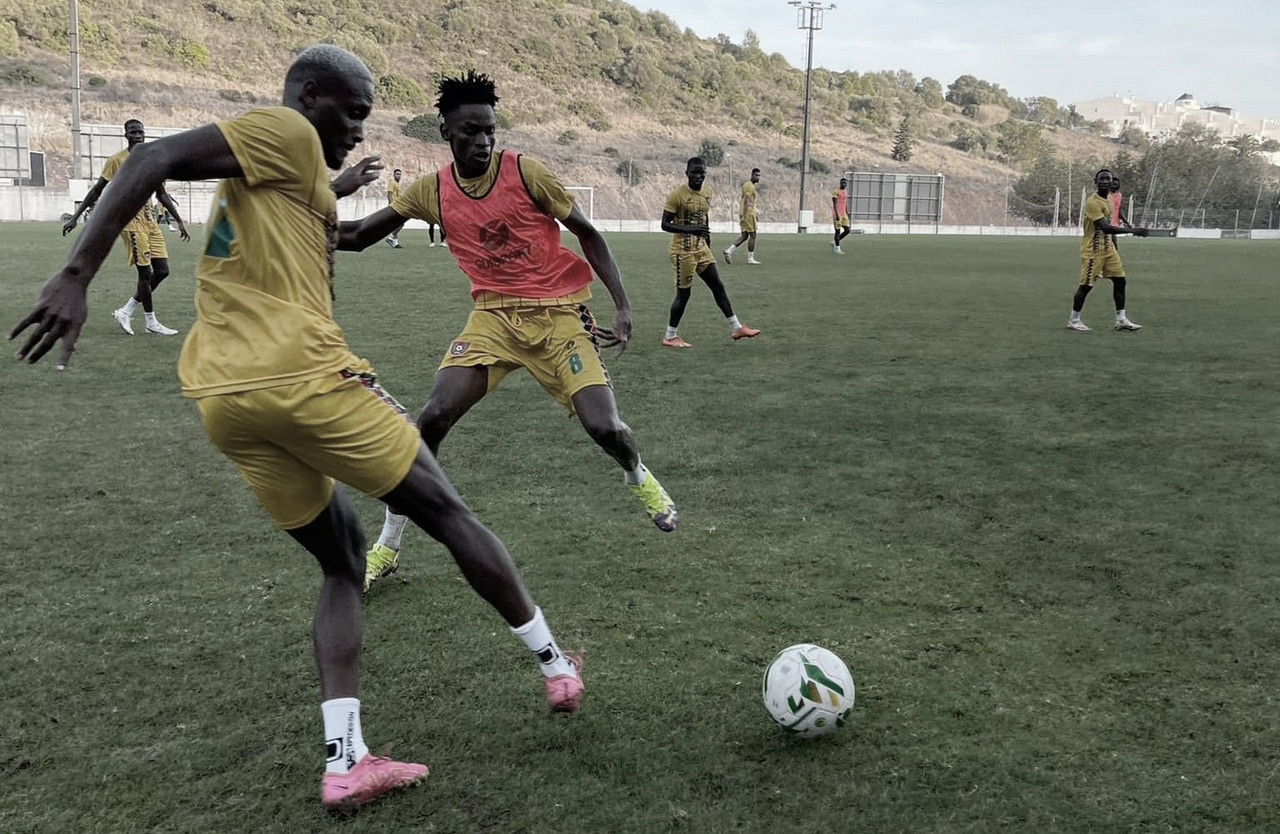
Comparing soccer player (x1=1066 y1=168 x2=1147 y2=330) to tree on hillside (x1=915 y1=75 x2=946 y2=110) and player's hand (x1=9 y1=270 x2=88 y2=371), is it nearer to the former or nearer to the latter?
player's hand (x1=9 y1=270 x2=88 y2=371)

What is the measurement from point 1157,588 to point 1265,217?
70.4 meters

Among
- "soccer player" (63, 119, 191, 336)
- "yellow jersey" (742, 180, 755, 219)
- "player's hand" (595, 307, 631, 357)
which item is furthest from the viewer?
"yellow jersey" (742, 180, 755, 219)

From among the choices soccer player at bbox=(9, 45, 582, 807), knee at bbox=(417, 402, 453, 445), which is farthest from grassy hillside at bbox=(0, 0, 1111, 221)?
soccer player at bbox=(9, 45, 582, 807)

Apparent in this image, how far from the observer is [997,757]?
10.4ft

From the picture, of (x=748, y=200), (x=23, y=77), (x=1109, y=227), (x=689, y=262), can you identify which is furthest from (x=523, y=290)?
(x=23, y=77)

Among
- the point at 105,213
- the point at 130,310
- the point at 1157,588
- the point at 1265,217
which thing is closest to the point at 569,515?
the point at 1157,588

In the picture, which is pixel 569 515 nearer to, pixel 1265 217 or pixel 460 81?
pixel 460 81

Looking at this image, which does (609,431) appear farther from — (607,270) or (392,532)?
(392,532)

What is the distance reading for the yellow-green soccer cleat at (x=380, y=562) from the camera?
4.63 m

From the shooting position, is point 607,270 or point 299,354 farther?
point 607,270

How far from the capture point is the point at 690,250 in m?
12.6

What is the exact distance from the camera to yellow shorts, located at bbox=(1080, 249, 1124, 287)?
13.6 metres

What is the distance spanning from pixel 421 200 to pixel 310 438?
2.60m

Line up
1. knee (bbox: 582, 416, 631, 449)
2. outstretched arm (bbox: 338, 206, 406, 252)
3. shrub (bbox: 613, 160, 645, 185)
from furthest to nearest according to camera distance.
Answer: shrub (bbox: 613, 160, 645, 185)
knee (bbox: 582, 416, 631, 449)
outstretched arm (bbox: 338, 206, 406, 252)
